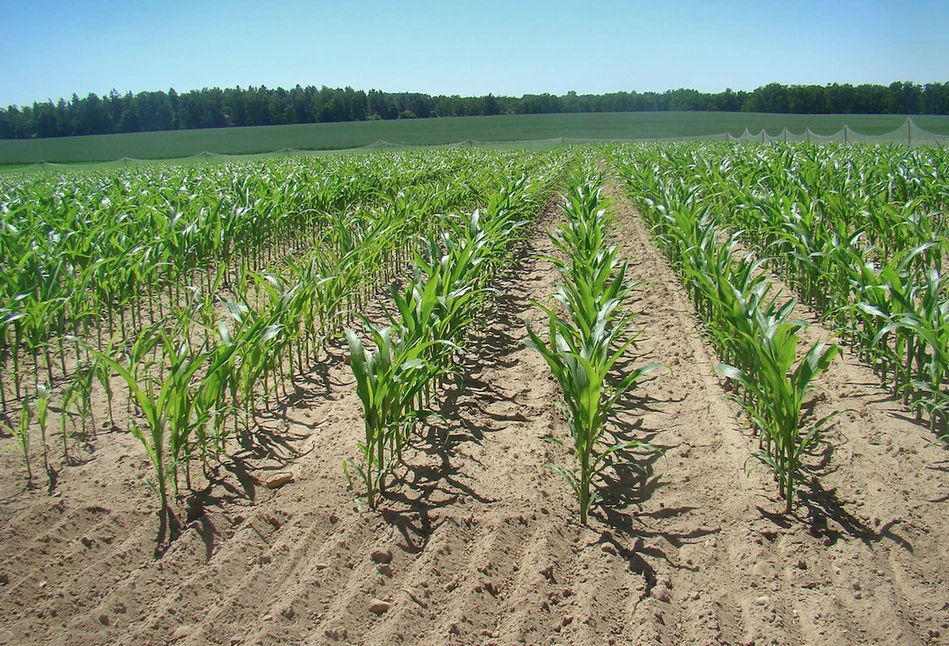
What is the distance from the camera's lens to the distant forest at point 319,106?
199 feet

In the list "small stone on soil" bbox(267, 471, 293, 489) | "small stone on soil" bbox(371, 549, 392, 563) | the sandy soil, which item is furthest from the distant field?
"small stone on soil" bbox(371, 549, 392, 563)

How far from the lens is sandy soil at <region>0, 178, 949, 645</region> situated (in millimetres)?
1873

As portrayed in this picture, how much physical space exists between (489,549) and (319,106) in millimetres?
72579

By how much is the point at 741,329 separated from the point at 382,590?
1.76 m

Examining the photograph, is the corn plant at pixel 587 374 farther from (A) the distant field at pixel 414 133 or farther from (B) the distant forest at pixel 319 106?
(B) the distant forest at pixel 319 106

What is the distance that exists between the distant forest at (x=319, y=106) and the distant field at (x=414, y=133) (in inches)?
456

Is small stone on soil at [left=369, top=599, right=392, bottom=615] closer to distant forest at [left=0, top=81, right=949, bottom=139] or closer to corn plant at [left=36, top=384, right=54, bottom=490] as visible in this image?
corn plant at [left=36, top=384, right=54, bottom=490]

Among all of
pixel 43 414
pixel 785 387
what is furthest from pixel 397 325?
pixel 785 387

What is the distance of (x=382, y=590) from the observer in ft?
6.68

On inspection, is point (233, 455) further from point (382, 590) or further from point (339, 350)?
point (339, 350)

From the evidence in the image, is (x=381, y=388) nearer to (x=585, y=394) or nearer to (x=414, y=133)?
(x=585, y=394)

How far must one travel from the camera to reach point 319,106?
6919cm

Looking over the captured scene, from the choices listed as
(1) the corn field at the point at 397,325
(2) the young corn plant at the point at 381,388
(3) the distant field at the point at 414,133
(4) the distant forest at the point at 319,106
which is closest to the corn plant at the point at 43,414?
(1) the corn field at the point at 397,325

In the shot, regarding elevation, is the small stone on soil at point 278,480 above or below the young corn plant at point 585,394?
below
